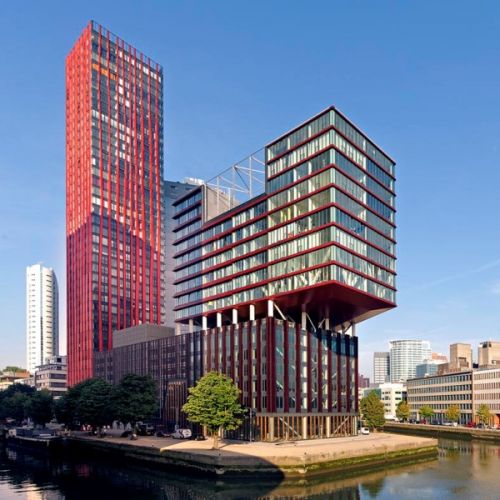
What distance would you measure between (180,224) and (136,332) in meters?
38.3

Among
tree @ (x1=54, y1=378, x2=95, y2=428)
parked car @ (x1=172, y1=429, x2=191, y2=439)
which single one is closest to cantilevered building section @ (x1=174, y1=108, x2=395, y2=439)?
parked car @ (x1=172, y1=429, x2=191, y2=439)

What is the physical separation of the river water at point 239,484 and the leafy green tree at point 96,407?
75.6 feet

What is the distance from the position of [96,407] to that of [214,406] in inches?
1729

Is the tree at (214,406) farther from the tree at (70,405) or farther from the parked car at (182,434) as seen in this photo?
the tree at (70,405)

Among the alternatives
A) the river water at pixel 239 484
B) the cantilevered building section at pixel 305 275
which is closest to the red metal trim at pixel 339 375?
the cantilevered building section at pixel 305 275

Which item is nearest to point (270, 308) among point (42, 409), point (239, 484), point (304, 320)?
point (304, 320)

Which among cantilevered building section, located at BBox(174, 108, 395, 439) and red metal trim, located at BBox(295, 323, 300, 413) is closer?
cantilevered building section, located at BBox(174, 108, 395, 439)

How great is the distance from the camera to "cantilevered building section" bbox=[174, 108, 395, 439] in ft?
411

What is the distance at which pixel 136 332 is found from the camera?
187250mm

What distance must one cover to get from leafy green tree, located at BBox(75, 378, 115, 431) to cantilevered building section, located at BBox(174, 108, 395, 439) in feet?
79.8

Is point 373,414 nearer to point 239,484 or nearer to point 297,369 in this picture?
point 297,369

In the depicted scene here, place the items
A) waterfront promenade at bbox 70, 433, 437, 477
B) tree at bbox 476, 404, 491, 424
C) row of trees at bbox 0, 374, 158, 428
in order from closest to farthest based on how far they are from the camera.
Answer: waterfront promenade at bbox 70, 433, 437, 477 < row of trees at bbox 0, 374, 158, 428 < tree at bbox 476, 404, 491, 424

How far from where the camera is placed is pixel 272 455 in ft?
313

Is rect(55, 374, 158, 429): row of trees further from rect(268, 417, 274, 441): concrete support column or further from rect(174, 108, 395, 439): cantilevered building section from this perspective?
rect(268, 417, 274, 441): concrete support column
